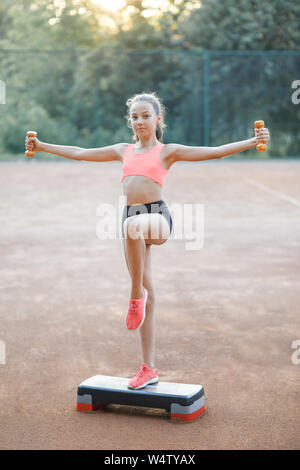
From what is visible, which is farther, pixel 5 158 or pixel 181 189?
pixel 5 158

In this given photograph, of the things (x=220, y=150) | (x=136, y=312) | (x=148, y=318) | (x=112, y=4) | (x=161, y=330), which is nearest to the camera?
(x=136, y=312)

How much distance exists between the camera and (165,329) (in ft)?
18.5

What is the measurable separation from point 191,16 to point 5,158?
9.28 m

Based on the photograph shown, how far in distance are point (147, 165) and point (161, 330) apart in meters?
2.08

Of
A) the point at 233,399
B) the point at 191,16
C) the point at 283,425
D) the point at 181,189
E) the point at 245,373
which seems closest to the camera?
A: the point at 283,425

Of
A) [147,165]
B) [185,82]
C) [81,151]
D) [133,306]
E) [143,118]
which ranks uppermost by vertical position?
[185,82]

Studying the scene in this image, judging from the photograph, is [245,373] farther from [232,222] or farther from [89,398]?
[232,222]

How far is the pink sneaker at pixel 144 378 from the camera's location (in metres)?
3.95

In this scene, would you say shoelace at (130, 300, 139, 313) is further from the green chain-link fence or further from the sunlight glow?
the sunlight glow

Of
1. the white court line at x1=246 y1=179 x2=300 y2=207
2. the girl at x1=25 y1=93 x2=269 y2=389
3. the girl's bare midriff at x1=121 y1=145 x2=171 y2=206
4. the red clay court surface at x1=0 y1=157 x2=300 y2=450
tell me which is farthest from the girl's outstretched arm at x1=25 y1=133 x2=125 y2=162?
the white court line at x1=246 y1=179 x2=300 y2=207

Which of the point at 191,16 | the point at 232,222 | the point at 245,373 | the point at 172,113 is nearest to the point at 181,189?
the point at 232,222

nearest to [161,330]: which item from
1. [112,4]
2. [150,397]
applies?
[150,397]

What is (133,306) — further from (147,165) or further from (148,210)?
(147,165)

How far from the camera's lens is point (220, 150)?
3793mm
